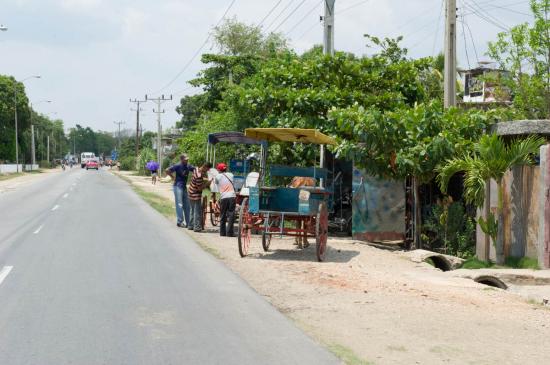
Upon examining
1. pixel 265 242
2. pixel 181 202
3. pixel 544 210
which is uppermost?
pixel 544 210

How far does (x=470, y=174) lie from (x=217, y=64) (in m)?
28.2

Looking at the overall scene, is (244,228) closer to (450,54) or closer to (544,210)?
(544,210)

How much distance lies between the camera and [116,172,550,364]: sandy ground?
22.4 ft

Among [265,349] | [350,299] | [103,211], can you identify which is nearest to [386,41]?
[103,211]

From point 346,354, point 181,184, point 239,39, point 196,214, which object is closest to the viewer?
point 346,354

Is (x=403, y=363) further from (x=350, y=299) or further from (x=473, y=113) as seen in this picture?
(x=473, y=113)

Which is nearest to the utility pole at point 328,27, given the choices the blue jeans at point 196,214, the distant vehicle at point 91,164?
the blue jeans at point 196,214

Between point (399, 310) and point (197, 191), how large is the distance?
1017cm

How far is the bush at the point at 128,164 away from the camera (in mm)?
102694

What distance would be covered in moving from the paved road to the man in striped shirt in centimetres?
275

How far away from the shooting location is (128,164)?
105 metres

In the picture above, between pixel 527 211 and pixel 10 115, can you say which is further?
pixel 10 115

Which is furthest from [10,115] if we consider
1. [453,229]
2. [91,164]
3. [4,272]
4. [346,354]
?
[346,354]

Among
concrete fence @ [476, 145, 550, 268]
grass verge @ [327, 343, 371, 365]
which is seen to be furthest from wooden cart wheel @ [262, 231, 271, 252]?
grass verge @ [327, 343, 371, 365]
